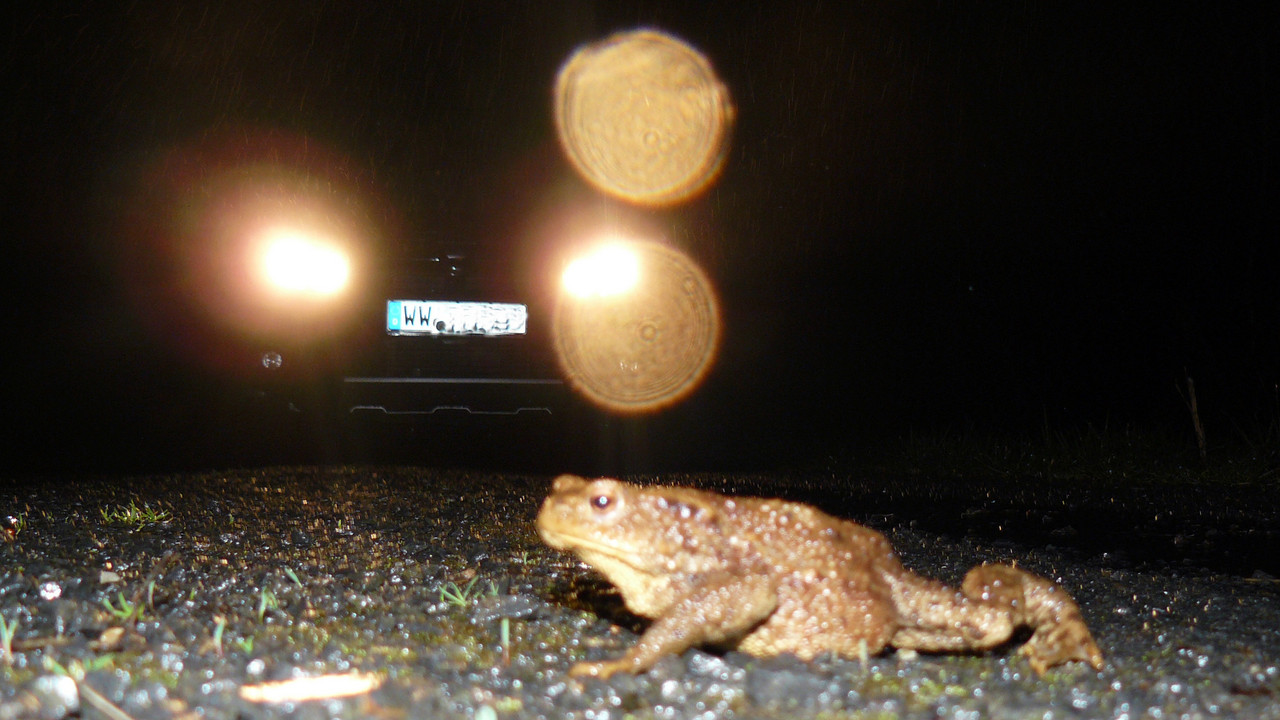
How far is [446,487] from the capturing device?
16.0 ft

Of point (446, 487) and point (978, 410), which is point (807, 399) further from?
point (446, 487)

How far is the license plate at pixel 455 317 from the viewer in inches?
255

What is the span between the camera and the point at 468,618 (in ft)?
7.37

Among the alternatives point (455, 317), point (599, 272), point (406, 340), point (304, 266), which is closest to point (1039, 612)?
point (599, 272)

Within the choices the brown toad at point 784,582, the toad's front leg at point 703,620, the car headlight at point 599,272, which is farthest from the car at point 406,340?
the toad's front leg at point 703,620

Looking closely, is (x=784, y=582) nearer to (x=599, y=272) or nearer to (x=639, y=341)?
(x=599, y=272)

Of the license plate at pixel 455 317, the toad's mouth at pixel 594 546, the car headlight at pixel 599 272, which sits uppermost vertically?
the car headlight at pixel 599 272

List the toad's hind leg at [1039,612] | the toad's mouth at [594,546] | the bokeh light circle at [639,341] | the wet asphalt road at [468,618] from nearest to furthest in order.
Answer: the wet asphalt road at [468,618]
the toad's hind leg at [1039,612]
the toad's mouth at [594,546]
the bokeh light circle at [639,341]

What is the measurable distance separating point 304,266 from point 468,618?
4.86 metres

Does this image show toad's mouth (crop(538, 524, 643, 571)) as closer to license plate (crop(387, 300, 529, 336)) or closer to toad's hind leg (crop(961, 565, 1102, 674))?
toad's hind leg (crop(961, 565, 1102, 674))

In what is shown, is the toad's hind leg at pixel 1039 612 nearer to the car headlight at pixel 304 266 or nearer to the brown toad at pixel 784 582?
the brown toad at pixel 784 582

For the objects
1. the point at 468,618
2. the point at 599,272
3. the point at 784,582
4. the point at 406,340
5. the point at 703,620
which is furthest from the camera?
the point at 599,272

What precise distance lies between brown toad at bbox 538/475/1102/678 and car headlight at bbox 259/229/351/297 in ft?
15.8

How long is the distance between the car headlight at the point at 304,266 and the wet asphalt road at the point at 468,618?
240 cm
